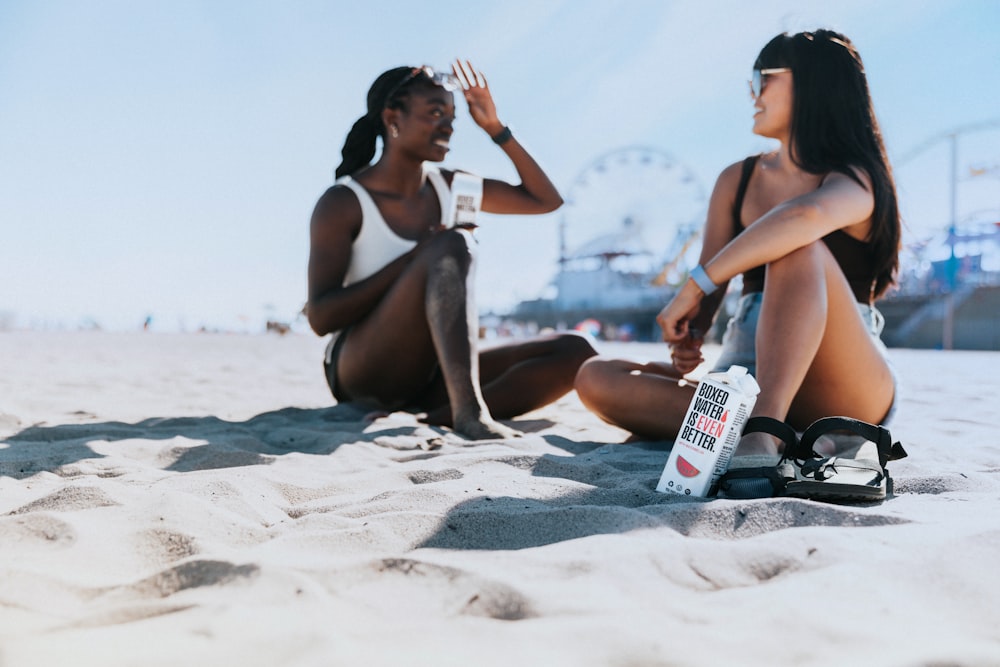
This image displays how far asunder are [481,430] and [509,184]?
1.27 m

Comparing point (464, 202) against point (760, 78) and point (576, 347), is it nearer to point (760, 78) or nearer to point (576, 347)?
point (576, 347)

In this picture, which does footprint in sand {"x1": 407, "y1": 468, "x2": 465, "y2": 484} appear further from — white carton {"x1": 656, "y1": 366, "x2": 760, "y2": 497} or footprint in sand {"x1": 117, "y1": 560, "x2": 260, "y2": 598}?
footprint in sand {"x1": 117, "y1": 560, "x2": 260, "y2": 598}

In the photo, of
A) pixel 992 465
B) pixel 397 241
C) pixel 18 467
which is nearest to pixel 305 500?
pixel 18 467

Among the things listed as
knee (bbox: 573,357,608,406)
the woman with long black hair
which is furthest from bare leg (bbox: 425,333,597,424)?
the woman with long black hair

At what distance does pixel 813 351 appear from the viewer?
68.8 inches

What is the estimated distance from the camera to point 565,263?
1641 inches

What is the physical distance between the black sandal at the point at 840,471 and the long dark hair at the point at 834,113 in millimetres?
710

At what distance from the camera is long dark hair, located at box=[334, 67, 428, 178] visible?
2.92 metres

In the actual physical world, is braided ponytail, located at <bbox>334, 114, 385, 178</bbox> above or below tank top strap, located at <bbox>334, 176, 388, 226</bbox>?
above

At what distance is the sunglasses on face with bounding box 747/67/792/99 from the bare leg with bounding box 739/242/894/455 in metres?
0.46

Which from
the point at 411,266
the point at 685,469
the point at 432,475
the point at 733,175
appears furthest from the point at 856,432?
the point at 411,266

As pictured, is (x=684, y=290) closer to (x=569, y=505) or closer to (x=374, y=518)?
(x=569, y=505)

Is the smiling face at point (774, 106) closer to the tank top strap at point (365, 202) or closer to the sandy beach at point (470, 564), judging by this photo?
the sandy beach at point (470, 564)

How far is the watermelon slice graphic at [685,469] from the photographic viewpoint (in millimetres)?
1492
